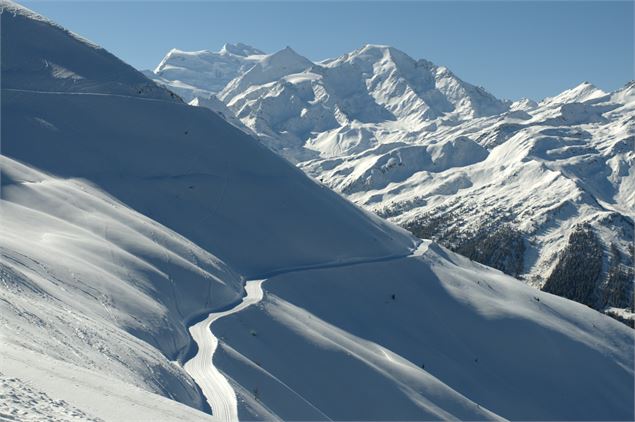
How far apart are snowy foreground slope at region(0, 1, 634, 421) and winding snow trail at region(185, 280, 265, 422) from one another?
24.0 inches

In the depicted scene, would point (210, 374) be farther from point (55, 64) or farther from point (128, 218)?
point (55, 64)

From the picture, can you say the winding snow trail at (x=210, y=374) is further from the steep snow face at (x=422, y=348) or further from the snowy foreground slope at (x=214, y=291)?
the steep snow face at (x=422, y=348)

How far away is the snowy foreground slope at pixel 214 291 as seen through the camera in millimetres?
41031

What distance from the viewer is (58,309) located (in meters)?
43.4

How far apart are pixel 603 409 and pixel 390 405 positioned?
45779 mm

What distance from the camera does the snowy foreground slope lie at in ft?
135

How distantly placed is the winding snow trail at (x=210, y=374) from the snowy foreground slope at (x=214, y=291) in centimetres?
61

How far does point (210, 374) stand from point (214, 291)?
26.0 metres

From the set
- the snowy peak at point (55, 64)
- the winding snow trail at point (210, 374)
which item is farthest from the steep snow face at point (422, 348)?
the snowy peak at point (55, 64)

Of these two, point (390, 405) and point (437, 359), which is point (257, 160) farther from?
point (390, 405)

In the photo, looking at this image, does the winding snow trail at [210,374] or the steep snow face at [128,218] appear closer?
the steep snow face at [128,218]

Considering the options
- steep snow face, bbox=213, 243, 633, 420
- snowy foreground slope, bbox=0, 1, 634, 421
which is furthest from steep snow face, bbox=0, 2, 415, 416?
steep snow face, bbox=213, 243, 633, 420

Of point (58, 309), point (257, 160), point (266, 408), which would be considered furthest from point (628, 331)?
point (58, 309)

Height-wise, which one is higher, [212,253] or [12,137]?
[12,137]
